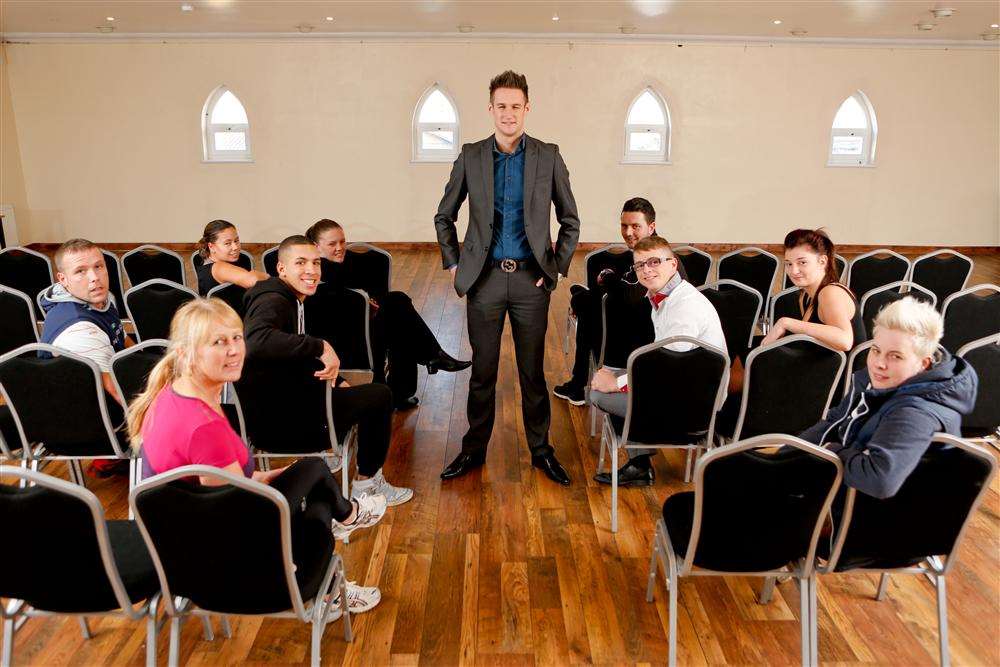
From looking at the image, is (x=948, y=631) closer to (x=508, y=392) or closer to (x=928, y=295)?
(x=928, y=295)

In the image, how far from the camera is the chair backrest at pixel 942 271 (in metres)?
5.43

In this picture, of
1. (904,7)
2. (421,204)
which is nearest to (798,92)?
(904,7)

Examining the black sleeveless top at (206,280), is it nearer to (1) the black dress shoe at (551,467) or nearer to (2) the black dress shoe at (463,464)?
(2) the black dress shoe at (463,464)

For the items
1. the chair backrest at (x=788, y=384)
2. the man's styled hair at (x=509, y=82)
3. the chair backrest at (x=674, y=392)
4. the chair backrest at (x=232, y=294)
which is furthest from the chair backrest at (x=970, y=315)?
the chair backrest at (x=232, y=294)

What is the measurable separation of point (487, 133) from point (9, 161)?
6.56 m

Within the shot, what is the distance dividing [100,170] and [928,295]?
34.4ft

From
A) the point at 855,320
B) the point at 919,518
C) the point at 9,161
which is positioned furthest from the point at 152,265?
the point at 9,161

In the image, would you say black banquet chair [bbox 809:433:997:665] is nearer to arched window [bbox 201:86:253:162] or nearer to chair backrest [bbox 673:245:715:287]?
chair backrest [bbox 673:245:715:287]

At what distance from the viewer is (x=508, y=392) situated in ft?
17.6

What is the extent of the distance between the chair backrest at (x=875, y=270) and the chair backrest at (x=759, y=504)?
11.9 ft

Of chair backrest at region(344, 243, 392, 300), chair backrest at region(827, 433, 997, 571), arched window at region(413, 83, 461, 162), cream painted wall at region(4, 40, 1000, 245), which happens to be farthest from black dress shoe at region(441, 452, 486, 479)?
arched window at region(413, 83, 461, 162)

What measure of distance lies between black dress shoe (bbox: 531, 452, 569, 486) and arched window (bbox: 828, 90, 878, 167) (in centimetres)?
870

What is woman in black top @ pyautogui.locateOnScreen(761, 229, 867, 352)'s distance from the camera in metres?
3.39

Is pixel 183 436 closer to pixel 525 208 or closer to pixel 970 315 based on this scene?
pixel 525 208
